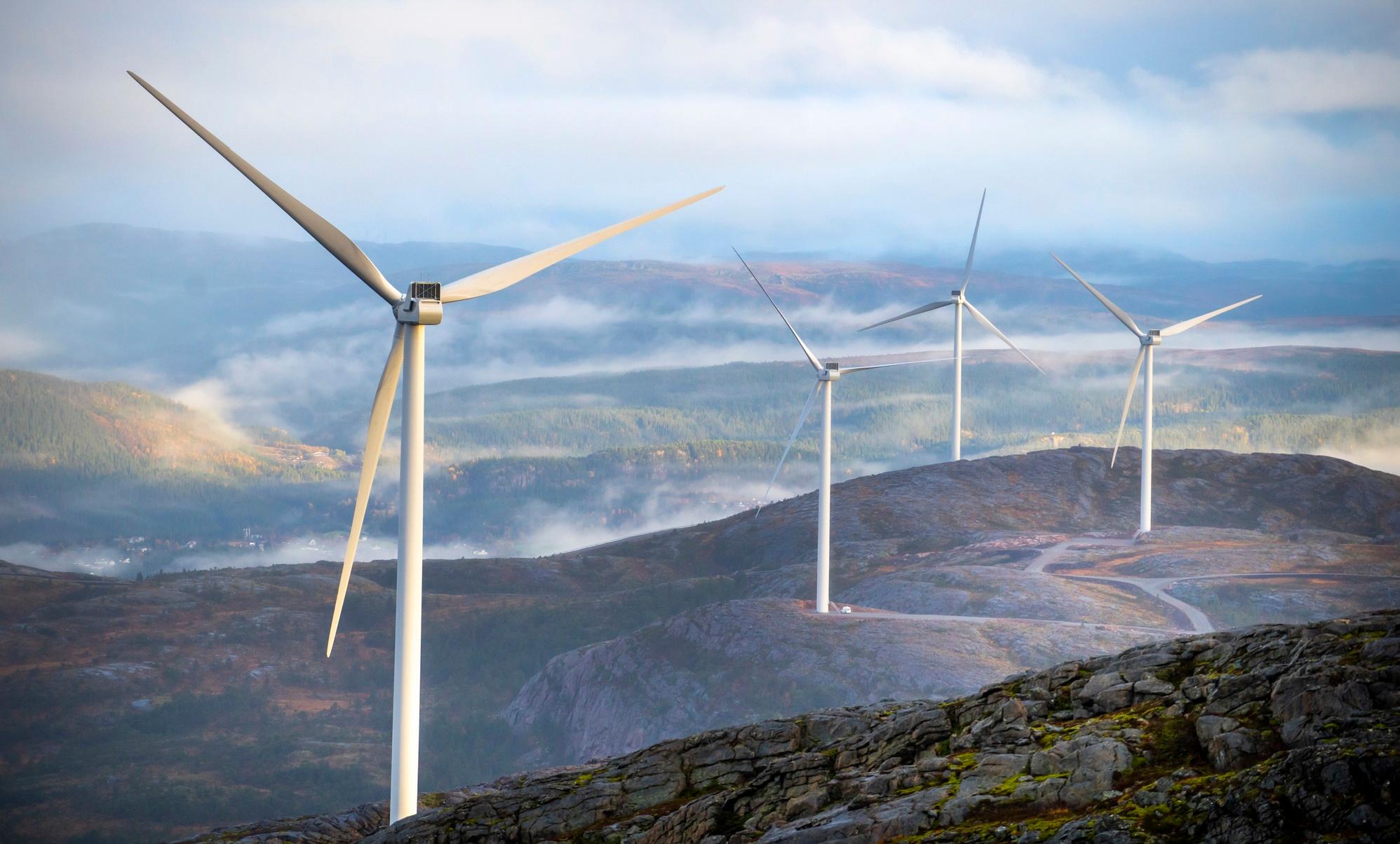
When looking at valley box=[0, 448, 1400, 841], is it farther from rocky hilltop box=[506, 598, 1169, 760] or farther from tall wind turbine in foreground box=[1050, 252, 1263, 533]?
tall wind turbine in foreground box=[1050, 252, 1263, 533]

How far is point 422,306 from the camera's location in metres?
54.4

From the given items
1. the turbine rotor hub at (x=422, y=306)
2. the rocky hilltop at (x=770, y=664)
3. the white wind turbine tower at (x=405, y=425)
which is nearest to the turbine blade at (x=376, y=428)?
the white wind turbine tower at (x=405, y=425)

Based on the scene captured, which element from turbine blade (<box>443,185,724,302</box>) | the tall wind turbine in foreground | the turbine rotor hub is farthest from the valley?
the turbine rotor hub

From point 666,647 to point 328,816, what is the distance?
8031 cm

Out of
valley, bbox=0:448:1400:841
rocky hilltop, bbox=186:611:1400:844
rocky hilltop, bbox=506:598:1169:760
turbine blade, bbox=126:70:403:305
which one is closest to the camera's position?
rocky hilltop, bbox=186:611:1400:844

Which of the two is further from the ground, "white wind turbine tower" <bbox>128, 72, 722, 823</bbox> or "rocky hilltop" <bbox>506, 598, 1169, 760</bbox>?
"white wind turbine tower" <bbox>128, 72, 722, 823</bbox>

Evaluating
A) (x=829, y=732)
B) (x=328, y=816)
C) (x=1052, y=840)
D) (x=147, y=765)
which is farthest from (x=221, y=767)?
(x=1052, y=840)

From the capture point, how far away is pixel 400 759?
57656 mm

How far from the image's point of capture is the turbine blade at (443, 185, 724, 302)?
56938 millimetres

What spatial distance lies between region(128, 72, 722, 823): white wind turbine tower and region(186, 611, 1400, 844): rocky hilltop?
3.65m

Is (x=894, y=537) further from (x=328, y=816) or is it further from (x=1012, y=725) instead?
(x=1012, y=725)

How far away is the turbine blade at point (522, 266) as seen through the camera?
56938 mm

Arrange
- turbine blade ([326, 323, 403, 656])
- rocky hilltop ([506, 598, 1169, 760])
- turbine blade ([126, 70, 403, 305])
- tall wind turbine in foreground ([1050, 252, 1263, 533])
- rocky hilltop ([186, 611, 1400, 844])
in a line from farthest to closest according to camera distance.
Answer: tall wind turbine in foreground ([1050, 252, 1263, 533]), rocky hilltop ([506, 598, 1169, 760]), turbine blade ([326, 323, 403, 656]), turbine blade ([126, 70, 403, 305]), rocky hilltop ([186, 611, 1400, 844])

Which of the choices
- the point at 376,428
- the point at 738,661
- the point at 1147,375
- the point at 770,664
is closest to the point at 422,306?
the point at 376,428
